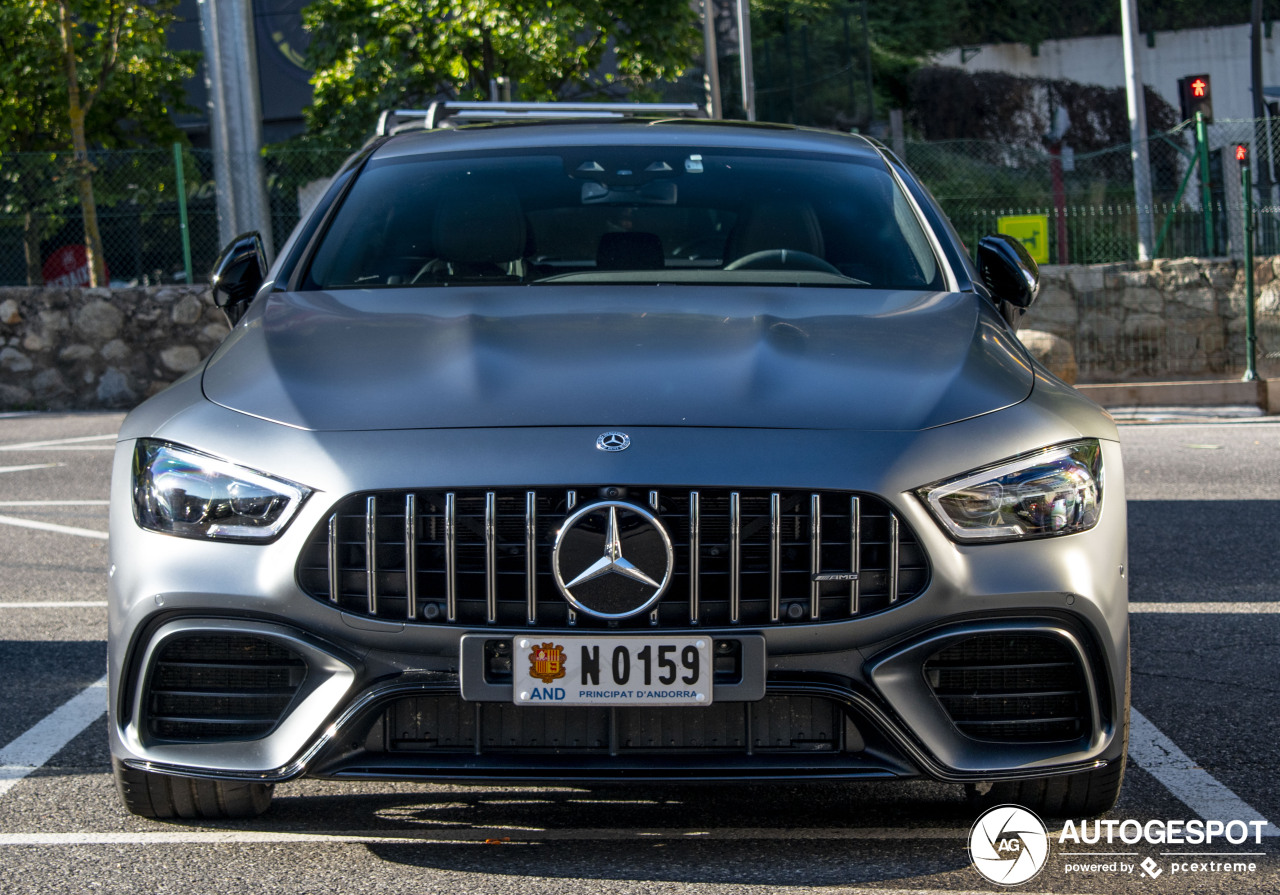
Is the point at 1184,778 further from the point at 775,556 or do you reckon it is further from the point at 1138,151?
the point at 1138,151

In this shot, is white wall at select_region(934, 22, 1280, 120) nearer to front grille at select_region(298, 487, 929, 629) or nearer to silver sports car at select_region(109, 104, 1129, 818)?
silver sports car at select_region(109, 104, 1129, 818)

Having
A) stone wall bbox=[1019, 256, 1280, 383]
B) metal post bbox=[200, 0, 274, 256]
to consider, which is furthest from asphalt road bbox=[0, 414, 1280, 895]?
metal post bbox=[200, 0, 274, 256]

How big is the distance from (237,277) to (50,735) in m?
1.30

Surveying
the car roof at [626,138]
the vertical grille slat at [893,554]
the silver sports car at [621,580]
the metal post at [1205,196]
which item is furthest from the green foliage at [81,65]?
the vertical grille slat at [893,554]

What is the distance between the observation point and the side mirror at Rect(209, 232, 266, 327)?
4.14 m

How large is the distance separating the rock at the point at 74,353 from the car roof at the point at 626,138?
38.6 ft

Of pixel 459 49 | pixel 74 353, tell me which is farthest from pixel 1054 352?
pixel 74 353

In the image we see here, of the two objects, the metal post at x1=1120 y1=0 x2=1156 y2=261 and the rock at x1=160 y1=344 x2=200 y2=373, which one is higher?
the metal post at x1=1120 y1=0 x2=1156 y2=261

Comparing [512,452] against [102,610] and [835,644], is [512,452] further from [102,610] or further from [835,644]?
[102,610]

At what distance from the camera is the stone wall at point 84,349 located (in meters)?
15.6

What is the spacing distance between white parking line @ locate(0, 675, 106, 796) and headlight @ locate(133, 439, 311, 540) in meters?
1.05

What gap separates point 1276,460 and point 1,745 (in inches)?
316

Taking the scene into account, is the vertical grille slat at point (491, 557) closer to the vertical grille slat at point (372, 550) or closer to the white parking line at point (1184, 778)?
the vertical grille slat at point (372, 550)

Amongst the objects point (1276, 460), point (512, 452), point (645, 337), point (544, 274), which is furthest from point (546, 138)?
point (1276, 460)
